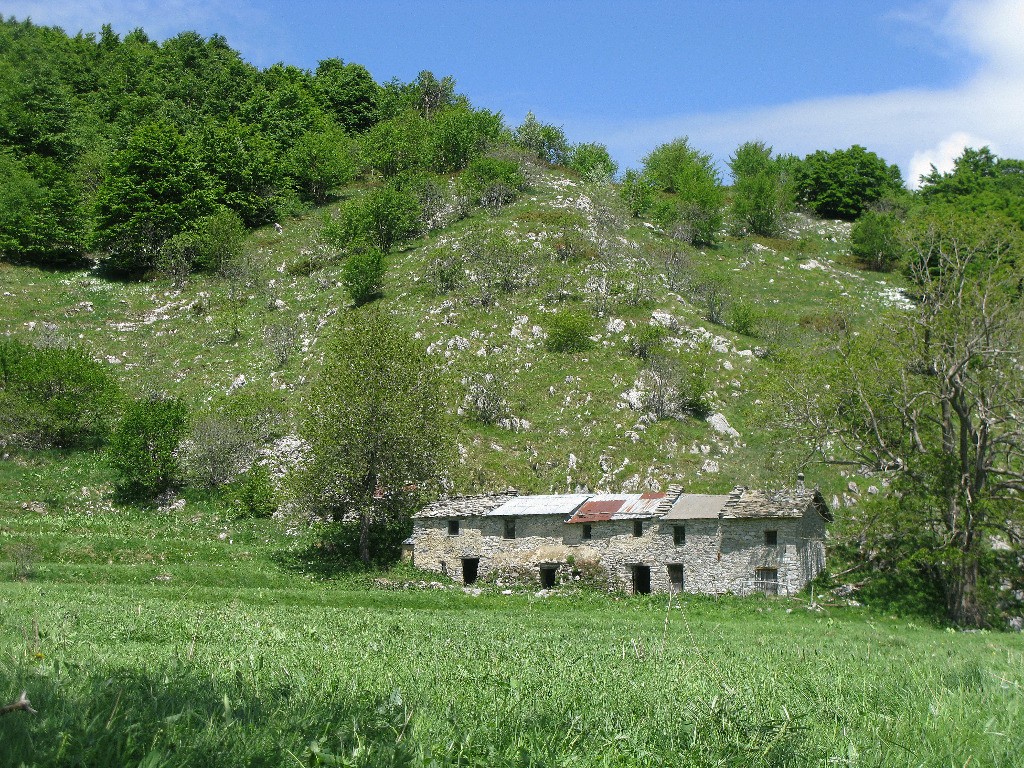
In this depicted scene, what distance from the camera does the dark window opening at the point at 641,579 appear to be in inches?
1647

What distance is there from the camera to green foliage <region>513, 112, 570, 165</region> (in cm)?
11650

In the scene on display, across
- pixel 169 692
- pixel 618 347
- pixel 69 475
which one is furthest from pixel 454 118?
pixel 169 692

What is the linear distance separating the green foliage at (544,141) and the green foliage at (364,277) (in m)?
53.0

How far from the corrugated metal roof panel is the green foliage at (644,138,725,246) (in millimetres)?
57399

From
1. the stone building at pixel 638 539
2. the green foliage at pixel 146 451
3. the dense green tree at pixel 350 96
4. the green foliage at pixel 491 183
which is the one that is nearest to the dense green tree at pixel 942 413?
the stone building at pixel 638 539

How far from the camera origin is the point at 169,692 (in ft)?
19.8

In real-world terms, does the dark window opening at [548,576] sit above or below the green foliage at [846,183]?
below

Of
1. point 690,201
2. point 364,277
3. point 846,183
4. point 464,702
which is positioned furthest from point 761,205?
point 464,702

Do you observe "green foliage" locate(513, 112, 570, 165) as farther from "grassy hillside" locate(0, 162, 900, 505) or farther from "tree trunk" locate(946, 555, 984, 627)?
"tree trunk" locate(946, 555, 984, 627)

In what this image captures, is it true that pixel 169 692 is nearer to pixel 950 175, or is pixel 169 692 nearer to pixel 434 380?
pixel 434 380

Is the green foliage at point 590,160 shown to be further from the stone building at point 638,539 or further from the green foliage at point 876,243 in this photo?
the stone building at point 638,539

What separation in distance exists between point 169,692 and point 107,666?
6.67ft

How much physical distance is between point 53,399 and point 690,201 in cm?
7884

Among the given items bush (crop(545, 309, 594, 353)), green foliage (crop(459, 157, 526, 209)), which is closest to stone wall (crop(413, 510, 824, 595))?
bush (crop(545, 309, 594, 353))
